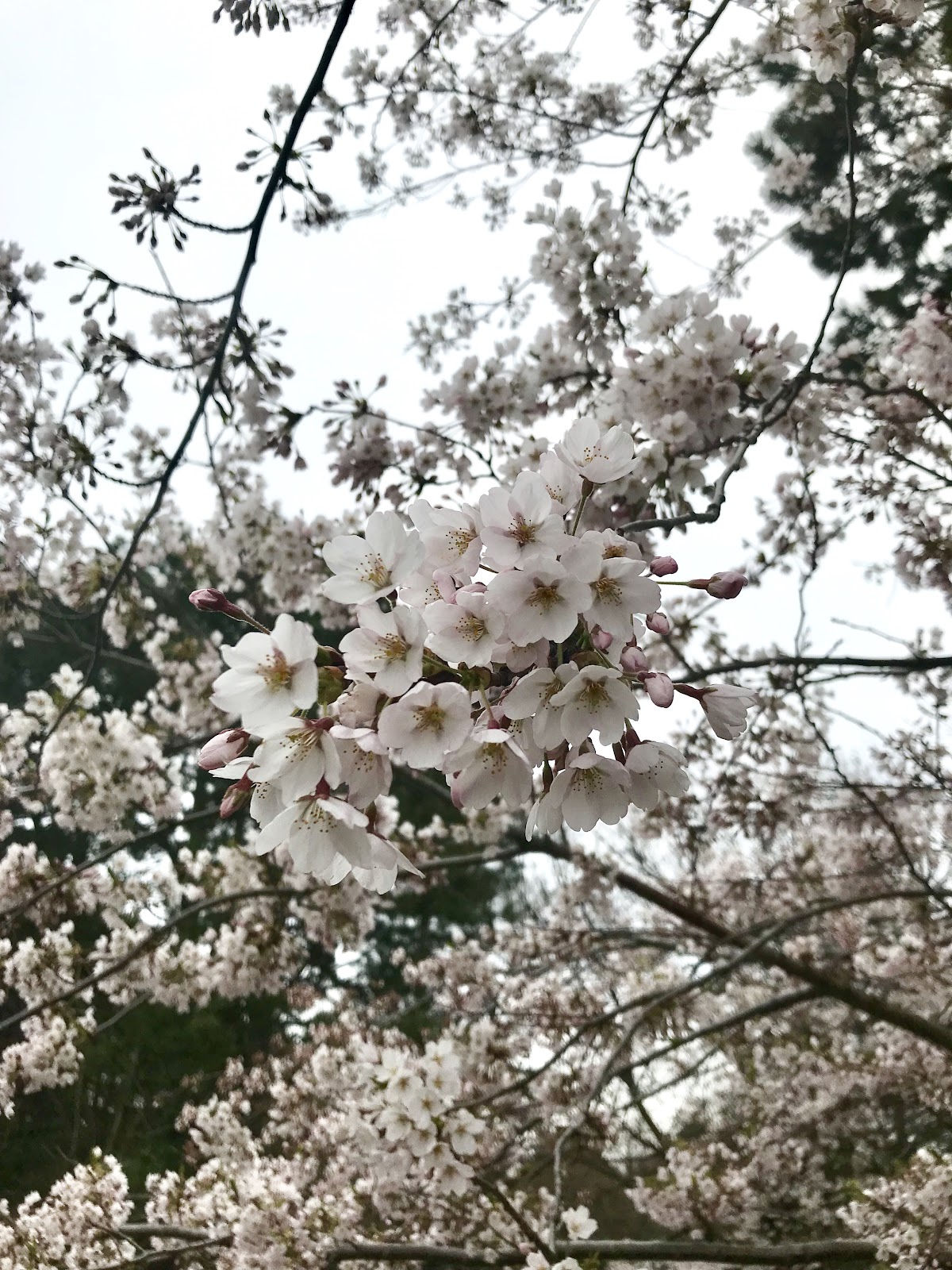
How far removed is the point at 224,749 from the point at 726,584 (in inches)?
26.7

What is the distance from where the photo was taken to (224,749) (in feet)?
3.29

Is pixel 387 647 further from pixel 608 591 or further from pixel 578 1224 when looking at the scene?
pixel 578 1224

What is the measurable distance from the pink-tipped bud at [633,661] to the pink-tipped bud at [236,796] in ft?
1.57

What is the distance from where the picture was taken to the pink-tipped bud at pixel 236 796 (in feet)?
3.22

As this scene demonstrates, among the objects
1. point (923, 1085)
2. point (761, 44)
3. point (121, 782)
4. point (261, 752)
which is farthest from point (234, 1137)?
point (761, 44)

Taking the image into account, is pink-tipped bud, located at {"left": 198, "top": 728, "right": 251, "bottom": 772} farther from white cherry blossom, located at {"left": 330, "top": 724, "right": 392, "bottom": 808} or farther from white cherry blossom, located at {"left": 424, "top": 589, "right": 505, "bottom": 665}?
white cherry blossom, located at {"left": 424, "top": 589, "right": 505, "bottom": 665}

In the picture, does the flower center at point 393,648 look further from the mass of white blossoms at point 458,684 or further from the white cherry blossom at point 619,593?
the white cherry blossom at point 619,593

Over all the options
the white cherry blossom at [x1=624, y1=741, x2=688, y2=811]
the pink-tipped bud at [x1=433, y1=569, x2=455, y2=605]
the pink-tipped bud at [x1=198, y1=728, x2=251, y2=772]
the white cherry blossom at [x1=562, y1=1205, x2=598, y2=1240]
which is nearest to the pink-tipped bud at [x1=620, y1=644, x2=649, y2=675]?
the white cherry blossom at [x1=624, y1=741, x2=688, y2=811]

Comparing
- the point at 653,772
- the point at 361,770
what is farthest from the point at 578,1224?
the point at 361,770

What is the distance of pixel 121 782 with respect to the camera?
4680mm

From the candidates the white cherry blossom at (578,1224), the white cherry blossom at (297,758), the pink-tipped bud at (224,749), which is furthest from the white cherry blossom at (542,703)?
the white cherry blossom at (578,1224)

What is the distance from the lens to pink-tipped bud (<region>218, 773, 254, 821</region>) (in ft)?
3.22

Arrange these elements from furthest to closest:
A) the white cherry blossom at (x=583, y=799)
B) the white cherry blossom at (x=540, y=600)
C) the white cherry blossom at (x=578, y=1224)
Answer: the white cherry blossom at (x=578, y=1224), the white cherry blossom at (x=583, y=799), the white cherry blossom at (x=540, y=600)

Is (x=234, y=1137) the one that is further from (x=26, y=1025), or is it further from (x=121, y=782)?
(x=121, y=782)
